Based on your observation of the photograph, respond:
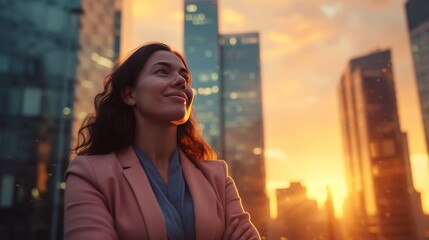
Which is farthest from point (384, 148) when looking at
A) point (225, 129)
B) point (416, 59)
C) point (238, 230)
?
point (238, 230)

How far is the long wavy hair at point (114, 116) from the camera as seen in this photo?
202 centimetres

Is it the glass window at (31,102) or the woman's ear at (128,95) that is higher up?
the glass window at (31,102)

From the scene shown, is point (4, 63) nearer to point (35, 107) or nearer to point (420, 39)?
point (35, 107)

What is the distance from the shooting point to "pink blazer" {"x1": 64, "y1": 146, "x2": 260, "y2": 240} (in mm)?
1531

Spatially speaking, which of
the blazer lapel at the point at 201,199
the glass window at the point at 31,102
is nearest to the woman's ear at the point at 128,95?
the blazer lapel at the point at 201,199

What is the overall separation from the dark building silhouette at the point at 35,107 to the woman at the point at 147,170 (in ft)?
77.3

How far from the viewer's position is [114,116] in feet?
6.93

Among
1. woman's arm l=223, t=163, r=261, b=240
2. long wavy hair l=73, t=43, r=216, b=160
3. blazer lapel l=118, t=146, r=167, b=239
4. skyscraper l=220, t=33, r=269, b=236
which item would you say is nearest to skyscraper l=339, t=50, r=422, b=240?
skyscraper l=220, t=33, r=269, b=236

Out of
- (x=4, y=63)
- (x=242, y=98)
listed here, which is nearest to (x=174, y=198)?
(x=4, y=63)

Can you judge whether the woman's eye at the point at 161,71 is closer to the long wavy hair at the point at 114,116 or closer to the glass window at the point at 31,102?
the long wavy hair at the point at 114,116

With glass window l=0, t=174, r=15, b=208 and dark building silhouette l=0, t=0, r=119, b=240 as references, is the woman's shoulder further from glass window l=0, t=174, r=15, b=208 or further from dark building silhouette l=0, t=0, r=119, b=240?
glass window l=0, t=174, r=15, b=208

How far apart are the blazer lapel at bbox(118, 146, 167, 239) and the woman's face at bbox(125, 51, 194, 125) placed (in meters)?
0.27

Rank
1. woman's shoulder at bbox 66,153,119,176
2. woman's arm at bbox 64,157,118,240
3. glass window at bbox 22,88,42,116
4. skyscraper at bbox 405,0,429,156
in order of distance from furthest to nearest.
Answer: skyscraper at bbox 405,0,429,156, glass window at bbox 22,88,42,116, woman's shoulder at bbox 66,153,119,176, woman's arm at bbox 64,157,118,240

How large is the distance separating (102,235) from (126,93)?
92cm
